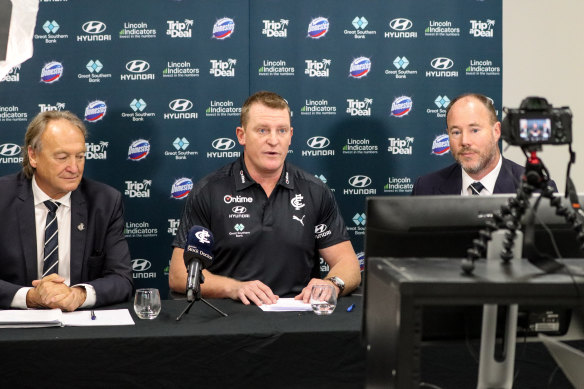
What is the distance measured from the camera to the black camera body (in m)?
1.46

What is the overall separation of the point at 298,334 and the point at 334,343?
0.12 m

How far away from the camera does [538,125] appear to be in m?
1.46

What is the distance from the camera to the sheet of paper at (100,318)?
2.29m

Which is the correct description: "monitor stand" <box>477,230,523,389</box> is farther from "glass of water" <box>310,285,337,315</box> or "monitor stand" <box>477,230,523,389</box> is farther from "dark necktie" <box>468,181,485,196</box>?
"dark necktie" <box>468,181,485,196</box>

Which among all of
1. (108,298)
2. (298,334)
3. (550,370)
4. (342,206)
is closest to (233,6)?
(342,206)

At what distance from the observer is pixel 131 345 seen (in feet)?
6.90

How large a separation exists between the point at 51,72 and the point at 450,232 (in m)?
3.04

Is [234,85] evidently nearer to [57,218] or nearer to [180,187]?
[180,187]

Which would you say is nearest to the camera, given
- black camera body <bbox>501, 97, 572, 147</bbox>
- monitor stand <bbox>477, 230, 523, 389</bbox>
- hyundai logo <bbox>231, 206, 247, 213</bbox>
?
black camera body <bbox>501, 97, 572, 147</bbox>

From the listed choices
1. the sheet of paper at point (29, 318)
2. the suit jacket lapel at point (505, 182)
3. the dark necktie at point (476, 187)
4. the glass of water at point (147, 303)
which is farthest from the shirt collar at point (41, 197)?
the suit jacket lapel at point (505, 182)

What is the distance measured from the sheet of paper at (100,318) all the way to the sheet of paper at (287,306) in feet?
1.58

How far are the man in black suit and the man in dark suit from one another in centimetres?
152

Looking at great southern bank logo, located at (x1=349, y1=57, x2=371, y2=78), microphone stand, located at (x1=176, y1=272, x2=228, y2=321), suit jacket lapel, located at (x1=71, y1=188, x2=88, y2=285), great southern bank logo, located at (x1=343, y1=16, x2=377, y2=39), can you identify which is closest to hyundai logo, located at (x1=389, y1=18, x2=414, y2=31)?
great southern bank logo, located at (x1=343, y1=16, x2=377, y2=39)

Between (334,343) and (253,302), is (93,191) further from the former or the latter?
(334,343)
